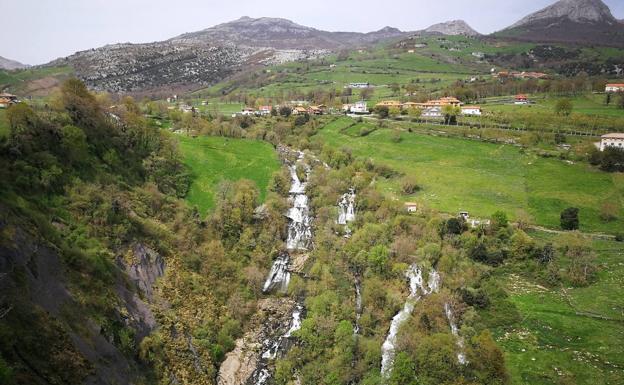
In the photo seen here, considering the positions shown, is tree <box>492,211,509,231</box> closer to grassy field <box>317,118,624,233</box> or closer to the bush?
grassy field <box>317,118,624,233</box>

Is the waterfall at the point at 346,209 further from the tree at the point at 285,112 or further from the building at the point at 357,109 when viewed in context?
the building at the point at 357,109

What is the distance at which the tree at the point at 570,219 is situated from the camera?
6525 cm

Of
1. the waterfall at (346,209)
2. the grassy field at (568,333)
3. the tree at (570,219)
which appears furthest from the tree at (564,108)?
the waterfall at (346,209)

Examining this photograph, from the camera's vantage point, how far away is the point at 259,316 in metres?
58.2

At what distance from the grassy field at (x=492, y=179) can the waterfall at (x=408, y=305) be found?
1868 cm

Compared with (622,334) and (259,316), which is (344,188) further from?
(622,334)

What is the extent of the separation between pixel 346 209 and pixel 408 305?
25.1m

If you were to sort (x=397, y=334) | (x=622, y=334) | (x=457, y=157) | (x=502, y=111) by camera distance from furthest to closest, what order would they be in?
(x=502, y=111) → (x=457, y=157) → (x=397, y=334) → (x=622, y=334)

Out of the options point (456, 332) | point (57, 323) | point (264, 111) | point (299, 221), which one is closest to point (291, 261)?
point (299, 221)

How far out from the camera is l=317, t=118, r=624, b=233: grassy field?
71.5 m

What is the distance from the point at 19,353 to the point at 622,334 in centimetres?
5498

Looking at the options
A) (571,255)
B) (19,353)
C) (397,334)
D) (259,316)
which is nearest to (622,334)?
(571,255)

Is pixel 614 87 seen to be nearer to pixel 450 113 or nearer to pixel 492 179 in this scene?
pixel 450 113

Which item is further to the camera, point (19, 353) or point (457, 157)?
point (457, 157)
